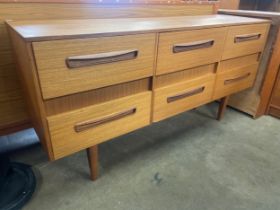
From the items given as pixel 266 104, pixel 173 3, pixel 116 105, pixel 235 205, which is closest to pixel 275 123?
pixel 266 104

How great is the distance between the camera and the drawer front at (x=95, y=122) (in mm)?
715

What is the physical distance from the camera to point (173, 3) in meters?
1.21

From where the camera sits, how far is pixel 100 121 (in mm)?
791

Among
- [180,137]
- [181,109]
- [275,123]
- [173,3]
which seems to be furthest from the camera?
[275,123]

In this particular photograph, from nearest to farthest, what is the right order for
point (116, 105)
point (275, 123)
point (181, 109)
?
1. point (116, 105)
2. point (181, 109)
3. point (275, 123)

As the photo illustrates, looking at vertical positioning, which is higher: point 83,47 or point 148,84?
point 83,47

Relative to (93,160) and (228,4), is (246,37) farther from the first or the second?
(93,160)

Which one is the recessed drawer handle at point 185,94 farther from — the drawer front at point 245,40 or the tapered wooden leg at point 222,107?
the tapered wooden leg at point 222,107

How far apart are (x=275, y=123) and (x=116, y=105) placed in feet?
3.92

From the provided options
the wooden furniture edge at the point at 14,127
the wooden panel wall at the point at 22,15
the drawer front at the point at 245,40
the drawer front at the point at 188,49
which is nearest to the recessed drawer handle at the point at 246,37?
the drawer front at the point at 245,40

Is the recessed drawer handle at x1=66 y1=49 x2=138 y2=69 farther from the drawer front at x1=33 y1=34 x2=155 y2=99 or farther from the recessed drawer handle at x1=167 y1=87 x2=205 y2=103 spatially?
the recessed drawer handle at x1=167 y1=87 x2=205 y2=103

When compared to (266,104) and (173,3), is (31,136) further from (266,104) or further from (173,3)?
(266,104)

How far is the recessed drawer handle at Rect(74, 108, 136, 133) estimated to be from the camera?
749mm

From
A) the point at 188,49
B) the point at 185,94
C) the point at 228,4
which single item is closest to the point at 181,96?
the point at 185,94
